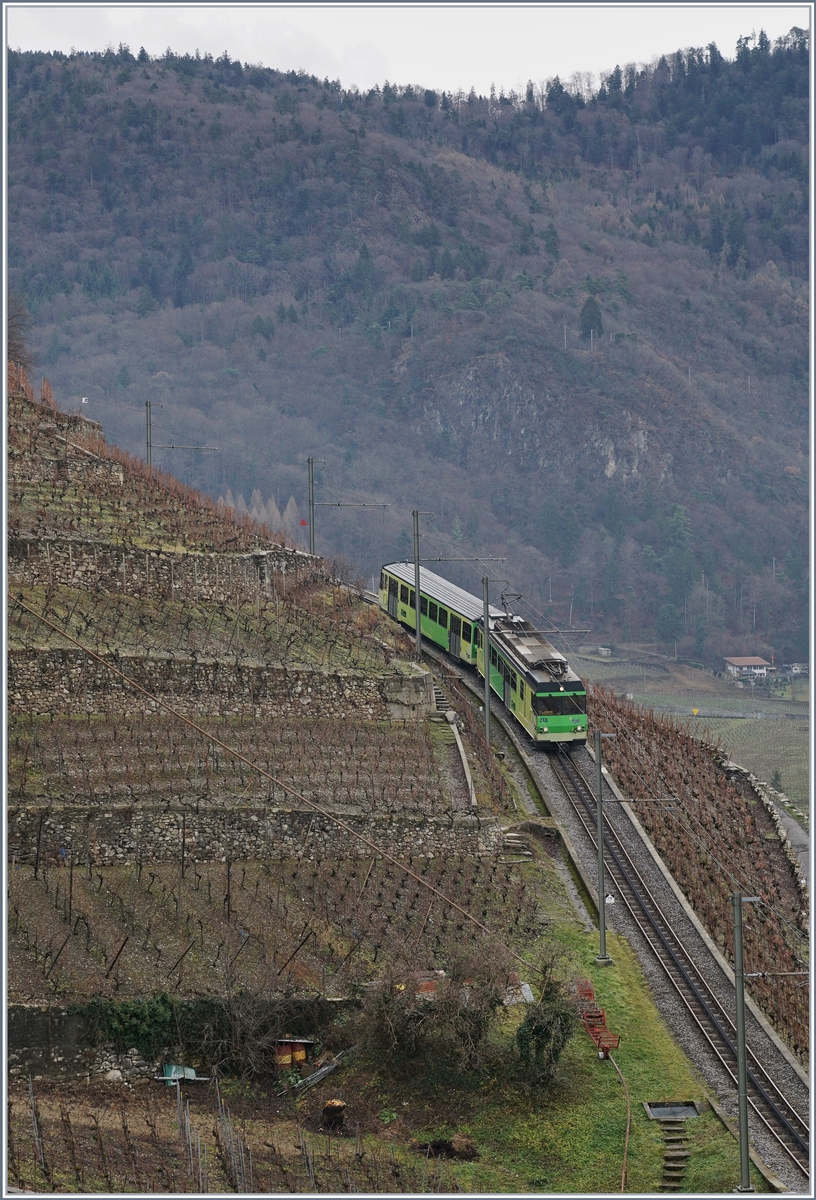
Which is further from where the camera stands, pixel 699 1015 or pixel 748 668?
pixel 748 668

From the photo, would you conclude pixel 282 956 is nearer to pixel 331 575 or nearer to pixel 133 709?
pixel 133 709

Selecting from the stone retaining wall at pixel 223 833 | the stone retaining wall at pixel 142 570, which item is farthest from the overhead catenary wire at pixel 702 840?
the stone retaining wall at pixel 142 570

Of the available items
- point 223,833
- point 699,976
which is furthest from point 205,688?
point 699,976

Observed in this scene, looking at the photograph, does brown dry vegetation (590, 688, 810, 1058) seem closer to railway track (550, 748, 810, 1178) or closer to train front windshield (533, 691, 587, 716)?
railway track (550, 748, 810, 1178)

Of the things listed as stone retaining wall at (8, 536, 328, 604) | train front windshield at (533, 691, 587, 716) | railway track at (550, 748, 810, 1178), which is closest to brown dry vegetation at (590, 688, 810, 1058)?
railway track at (550, 748, 810, 1178)

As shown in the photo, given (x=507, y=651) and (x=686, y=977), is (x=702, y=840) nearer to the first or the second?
(x=507, y=651)
